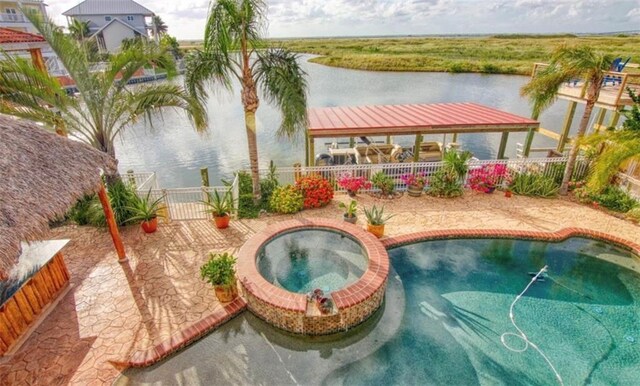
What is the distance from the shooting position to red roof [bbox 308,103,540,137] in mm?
11219

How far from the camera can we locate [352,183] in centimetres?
1085

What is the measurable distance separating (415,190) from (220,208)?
6198 millimetres

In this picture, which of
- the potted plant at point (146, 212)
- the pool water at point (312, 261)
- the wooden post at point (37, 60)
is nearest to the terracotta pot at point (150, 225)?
the potted plant at point (146, 212)

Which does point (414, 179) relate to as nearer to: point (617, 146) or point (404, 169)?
point (404, 169)

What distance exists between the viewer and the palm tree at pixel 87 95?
7.23 metres

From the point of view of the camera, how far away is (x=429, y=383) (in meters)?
5.06

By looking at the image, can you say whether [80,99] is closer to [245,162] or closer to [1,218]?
[1,218]

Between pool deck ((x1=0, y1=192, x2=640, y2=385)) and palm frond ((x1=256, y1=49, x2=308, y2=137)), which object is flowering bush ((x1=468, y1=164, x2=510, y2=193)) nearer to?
pool deck ((x1=0, y1=192, x2=640, y2=385))

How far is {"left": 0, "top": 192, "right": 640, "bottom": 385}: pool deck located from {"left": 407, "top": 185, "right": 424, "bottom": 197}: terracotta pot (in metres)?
0.27

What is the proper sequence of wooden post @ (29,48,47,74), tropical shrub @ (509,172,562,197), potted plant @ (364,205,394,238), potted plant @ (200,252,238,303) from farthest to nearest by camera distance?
tropical shrub @ (509,172,562,197) < potted plant @ (364,205,394,238) < wooden post @ (29,48,47,74) < potted plant @ (200,252,238,303)

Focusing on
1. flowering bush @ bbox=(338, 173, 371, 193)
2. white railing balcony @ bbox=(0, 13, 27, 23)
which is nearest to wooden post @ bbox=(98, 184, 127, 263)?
flowering bush @ bbox=(338, 173, 371, 193)

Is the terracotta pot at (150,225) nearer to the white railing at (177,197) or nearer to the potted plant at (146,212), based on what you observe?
the potted plant at (146,212)

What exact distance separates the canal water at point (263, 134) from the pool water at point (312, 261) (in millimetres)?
2707

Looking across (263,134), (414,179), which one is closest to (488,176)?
(414,179)
